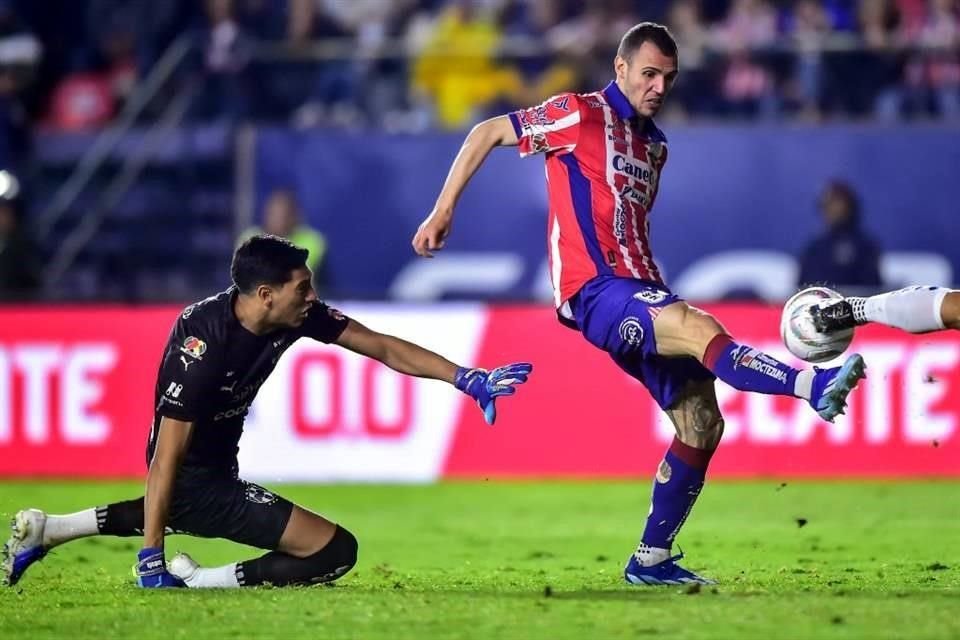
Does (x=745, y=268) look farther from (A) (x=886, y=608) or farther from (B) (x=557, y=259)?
(A) (x=886, y=608)

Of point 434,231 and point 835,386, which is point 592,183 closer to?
point 434,231

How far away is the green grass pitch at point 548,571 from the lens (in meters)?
7.10

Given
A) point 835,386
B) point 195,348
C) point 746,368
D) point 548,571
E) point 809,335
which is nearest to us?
point 835,386

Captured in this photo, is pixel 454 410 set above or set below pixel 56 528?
above

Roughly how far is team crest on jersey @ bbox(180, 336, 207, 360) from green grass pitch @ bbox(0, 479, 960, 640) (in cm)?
113

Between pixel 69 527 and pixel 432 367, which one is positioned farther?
pixel 69 527

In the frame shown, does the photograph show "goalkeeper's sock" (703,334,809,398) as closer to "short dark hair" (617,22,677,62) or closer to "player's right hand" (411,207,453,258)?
"player's right hand" (411,207,453,258)

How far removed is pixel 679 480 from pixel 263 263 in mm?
2298

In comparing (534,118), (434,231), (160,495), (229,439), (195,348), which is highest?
(534,118)

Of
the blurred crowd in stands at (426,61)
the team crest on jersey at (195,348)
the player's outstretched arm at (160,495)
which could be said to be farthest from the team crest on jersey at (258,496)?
the blurred crowd in stands at (426,61)

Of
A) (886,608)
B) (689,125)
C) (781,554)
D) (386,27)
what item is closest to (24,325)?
(386,27)

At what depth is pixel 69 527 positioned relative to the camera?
29.0 ft

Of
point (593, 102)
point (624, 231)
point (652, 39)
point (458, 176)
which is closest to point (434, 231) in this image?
point (458, 176)

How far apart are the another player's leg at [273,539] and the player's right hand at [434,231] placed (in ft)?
5.21
